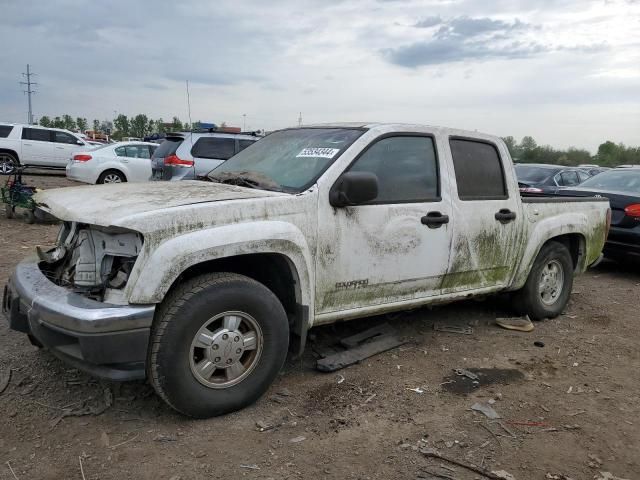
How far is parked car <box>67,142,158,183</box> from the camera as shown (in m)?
14.1

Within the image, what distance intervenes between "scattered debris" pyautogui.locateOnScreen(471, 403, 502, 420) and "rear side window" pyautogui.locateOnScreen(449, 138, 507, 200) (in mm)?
1622

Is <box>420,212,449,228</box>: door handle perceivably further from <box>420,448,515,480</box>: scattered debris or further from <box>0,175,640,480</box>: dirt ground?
<box>420,448,515,480</box>: scattered debris

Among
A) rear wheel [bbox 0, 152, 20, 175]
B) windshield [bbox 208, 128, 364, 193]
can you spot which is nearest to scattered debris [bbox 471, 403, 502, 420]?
windshield [bbox 208, 128, 364, 193]

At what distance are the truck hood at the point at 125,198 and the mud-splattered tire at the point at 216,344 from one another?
49 cm

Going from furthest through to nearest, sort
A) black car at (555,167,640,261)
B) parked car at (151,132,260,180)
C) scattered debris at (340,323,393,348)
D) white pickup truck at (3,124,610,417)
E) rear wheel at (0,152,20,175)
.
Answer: rear wheel at (0,152,20,175) < parked car at (151,132,260,180) < black car at (555,167,640,261) < scattered debris at (340,323,393,348) < white pickup truck at (3,124,610,417)

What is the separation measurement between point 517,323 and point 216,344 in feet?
10.5

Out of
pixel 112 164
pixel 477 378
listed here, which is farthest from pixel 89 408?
pixel 112 164

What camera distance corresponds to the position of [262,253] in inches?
130

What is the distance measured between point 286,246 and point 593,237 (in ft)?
12.5

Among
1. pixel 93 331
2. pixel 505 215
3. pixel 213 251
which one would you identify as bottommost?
pixel 93 331

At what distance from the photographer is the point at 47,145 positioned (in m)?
18.3

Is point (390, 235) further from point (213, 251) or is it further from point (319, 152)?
point (213, 251)

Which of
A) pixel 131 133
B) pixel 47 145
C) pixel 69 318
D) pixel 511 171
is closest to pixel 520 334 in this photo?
pixel 511 171

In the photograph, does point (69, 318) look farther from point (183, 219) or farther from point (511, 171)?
point (511, 171)
